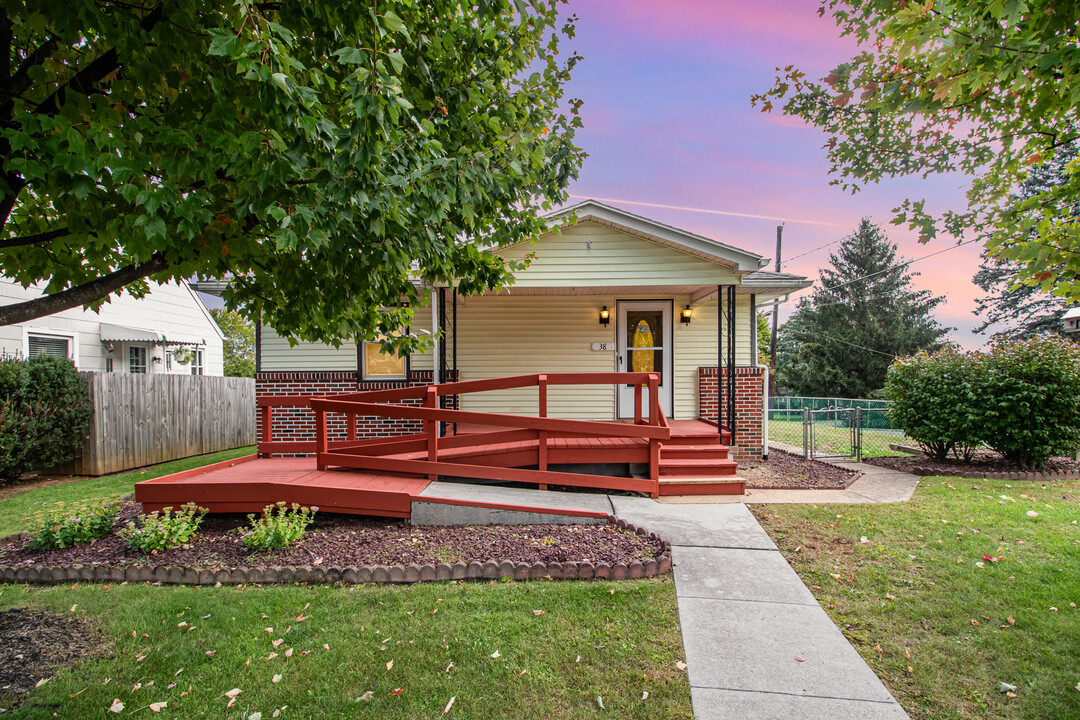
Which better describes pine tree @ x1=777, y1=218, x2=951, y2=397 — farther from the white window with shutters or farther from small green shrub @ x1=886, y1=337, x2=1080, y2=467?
the white window with shutters

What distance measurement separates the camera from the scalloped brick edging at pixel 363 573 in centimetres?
390

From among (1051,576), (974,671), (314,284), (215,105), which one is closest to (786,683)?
(974,671)

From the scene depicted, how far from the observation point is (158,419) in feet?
33.8

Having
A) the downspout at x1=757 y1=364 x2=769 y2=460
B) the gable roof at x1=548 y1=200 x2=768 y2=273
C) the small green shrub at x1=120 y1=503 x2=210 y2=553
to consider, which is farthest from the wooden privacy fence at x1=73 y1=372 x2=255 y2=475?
the downspout at x1=757 y1=364 x2=769 y2=460

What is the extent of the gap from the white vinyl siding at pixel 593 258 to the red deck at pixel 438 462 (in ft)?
7.25

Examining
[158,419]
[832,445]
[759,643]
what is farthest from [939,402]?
[158,419]

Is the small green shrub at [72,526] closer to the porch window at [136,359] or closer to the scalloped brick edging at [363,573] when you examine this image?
the scalloped brick edging at [363,573]

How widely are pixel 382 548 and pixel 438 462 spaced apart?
1544 mm

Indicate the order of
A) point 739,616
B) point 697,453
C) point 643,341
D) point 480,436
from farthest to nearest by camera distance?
point 643,341 → point 697,453 → point 480,436 → point 739,616

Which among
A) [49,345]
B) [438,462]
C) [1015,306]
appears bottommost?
[438,462]

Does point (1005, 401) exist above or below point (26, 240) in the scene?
below

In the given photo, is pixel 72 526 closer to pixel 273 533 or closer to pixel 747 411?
pixel 273 533

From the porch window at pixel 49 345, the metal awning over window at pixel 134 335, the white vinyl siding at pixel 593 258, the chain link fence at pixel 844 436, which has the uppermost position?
the white vinyl siding at pixel 593 258

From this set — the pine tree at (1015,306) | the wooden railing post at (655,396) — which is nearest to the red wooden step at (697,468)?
the wooden railing post at (655,396)
